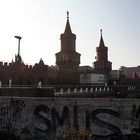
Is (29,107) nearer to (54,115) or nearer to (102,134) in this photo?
(54,115)

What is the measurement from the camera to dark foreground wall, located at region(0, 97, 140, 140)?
1119 centimetres

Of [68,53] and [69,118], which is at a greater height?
[68,53]

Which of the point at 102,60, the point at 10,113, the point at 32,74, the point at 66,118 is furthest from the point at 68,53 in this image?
the point at 66,118

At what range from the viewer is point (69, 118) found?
12.1m

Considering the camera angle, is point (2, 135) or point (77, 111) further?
point (2, 135)

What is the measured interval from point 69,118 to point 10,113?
9.23 feet

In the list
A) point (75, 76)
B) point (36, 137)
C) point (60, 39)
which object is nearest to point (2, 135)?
point (36, 137)

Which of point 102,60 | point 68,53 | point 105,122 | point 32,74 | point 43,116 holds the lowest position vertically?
point 105,122

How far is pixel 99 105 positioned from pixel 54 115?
1869mm

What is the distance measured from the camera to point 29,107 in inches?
517

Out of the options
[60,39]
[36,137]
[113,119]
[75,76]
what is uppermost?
[60,39]

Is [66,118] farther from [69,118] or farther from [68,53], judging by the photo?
[68,53]

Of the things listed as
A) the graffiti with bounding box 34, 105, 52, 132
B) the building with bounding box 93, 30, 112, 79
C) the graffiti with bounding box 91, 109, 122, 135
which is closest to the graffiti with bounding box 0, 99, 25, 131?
the graffiti with bounding box 34, 105, 52, 132

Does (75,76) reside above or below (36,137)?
above
